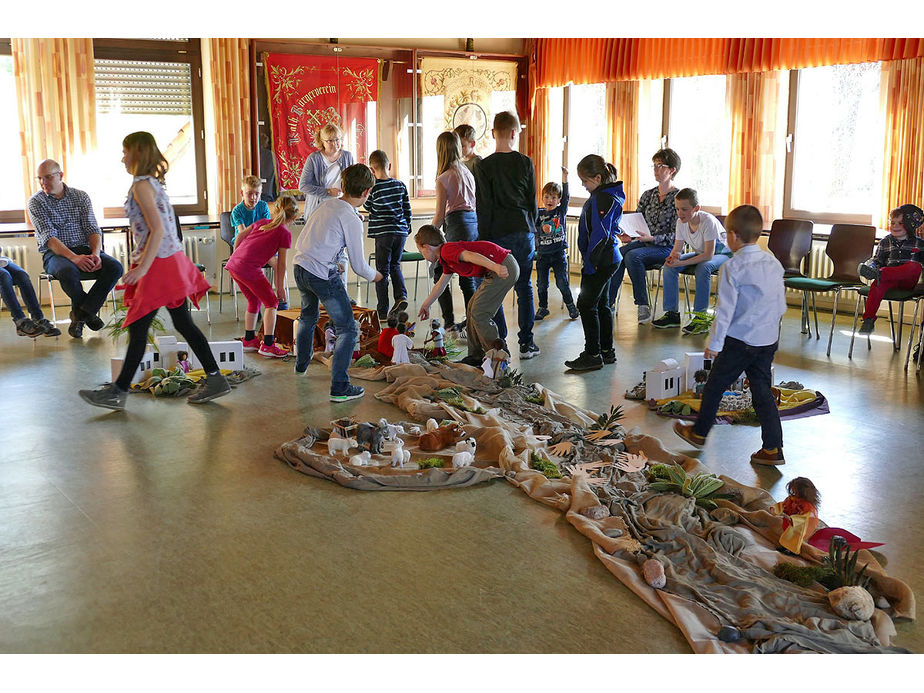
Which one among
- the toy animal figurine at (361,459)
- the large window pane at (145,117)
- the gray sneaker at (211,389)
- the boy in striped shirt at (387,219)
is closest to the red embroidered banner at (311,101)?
the large window pane at (145,117)

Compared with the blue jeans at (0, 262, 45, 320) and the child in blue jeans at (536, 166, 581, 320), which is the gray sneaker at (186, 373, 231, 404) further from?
the child in blue jeans at (536, 166, 581, 320)

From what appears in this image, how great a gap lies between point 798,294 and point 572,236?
3.29 meters

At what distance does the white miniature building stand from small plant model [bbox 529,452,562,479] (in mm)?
1326

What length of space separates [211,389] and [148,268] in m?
0.87

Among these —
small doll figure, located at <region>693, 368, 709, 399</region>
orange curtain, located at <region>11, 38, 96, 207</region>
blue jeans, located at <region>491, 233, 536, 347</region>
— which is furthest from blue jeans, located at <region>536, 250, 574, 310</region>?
orange curtain, located at <region>11, 38, 96, 207</region>

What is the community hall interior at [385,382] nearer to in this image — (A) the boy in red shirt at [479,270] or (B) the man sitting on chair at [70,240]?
(B) the man sitting on chair at [70,240]

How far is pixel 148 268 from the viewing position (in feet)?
16.5

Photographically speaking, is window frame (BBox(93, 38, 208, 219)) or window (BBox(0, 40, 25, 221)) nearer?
window (BBox(0, 40, 25, 221))

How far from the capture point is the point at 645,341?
733cm

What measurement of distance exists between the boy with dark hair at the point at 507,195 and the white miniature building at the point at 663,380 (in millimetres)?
1273

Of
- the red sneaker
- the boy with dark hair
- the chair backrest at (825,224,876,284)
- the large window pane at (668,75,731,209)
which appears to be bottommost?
the red sneaker

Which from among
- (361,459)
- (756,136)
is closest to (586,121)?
(756,136)

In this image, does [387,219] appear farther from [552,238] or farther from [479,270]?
[479,270]

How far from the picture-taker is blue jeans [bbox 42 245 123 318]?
7.26 metres
